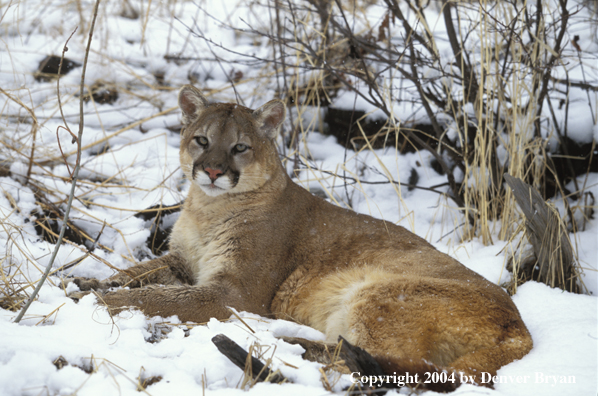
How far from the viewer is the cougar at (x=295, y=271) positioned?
2732 mm

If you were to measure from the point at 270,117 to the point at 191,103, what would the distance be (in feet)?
2.16

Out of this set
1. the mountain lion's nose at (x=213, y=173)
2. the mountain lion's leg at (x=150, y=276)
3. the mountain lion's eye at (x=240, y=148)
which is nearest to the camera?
the mountain lion's leg at (x=150, y=276)

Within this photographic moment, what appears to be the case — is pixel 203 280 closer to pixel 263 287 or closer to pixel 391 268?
pixel 263 287

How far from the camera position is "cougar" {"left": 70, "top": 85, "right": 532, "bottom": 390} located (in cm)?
273

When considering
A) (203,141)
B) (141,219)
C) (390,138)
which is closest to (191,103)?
(203,141)

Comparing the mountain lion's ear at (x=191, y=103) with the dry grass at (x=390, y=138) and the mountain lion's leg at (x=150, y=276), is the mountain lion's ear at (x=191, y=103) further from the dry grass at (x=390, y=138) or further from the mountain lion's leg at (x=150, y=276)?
the mountain lion's leg at (x=150, y=276)

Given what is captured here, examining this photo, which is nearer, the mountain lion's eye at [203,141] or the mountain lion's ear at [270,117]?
the mountain lion's eye at [203,141]

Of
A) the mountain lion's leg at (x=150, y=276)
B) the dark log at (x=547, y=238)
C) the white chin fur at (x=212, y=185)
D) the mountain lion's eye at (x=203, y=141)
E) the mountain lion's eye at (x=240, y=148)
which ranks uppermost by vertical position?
the mountain lion's eye at (x=203, y=141)

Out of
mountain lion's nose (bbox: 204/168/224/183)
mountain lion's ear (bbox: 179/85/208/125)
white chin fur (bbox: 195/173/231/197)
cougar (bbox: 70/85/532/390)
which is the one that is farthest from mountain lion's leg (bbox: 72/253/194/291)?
mountain lion's ear (bbox: 179/85/208/125)

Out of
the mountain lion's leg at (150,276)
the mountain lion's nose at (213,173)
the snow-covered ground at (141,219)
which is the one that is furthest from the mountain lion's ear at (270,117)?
the mountain lion's leg at (150,276)

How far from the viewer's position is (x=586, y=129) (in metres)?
5.18

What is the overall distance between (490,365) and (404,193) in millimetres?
3279

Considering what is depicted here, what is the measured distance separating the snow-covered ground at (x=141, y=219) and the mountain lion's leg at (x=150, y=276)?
167 mm

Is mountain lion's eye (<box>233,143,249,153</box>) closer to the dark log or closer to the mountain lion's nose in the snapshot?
the mountain lion's nose
